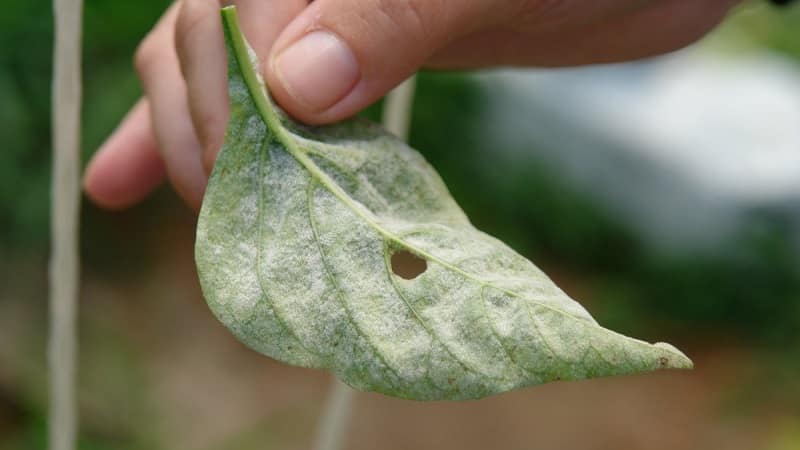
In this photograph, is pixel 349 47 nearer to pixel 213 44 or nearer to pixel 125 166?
pixel 213 44

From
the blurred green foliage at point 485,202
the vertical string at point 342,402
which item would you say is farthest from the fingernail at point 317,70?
the blurred green foliage at point 485,202

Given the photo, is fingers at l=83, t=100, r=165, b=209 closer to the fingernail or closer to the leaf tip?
the fingernail

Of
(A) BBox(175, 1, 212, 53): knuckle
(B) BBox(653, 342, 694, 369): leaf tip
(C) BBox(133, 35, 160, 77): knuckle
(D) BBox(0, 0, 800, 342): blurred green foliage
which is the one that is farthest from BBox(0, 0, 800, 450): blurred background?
Result: (B) BBox(653, 342, 694, 369): leaf tip

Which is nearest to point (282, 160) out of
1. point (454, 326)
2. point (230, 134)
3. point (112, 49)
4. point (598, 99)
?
point (230, 134)

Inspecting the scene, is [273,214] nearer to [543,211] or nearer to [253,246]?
[253,246]

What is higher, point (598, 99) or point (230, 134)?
point (230, 134)

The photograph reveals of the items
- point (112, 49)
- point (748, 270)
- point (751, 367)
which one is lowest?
point (751, 367)

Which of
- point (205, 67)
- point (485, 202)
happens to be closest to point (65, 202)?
point (205, 67)
